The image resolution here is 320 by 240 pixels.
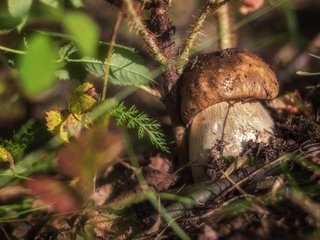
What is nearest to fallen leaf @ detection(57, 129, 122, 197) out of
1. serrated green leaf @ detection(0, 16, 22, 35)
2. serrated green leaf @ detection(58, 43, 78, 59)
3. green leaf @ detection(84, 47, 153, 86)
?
green leaf @ detection(84, 47, 153, 86)

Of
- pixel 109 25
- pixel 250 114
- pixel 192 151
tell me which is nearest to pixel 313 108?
pixel 250 114

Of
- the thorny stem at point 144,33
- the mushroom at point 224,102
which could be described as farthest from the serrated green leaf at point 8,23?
the mushroom at point 224,102

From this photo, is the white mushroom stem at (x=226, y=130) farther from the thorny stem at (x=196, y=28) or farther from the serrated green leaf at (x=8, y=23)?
the serrated green leaf at (x=8, y=23)

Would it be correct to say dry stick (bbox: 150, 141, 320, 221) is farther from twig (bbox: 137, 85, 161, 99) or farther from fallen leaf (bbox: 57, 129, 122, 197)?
twig (bbox: 137, 85, 161, 99)

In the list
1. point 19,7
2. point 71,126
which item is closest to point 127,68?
point 71,126

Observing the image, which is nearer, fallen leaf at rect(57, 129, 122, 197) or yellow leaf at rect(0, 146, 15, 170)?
fallen leaf at rect(57, 129, 122, 197)

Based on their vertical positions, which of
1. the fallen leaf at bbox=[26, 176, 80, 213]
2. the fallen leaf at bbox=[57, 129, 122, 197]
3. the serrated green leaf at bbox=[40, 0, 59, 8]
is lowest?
the fallen leaf at bbox=[26, 176, 80, 213]
